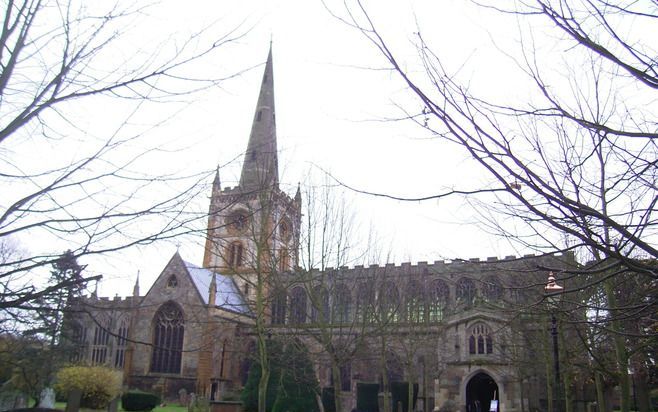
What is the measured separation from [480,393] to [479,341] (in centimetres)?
430

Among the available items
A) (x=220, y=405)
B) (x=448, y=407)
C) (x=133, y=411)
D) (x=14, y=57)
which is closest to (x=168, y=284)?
(x=133, y=411)

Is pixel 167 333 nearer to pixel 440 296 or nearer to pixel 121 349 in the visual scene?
pixel 121 349

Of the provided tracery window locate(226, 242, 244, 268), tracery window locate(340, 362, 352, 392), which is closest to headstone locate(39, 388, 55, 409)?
tracery window locate(226, 242, 244, 268)

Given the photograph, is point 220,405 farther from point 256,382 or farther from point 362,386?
point 362,386

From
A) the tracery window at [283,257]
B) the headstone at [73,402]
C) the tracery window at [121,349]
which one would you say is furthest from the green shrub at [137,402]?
the headstone at [73,402]

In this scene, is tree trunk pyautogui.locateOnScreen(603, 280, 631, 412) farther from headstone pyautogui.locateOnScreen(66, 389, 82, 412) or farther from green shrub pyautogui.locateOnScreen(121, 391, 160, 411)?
green shrub pyautogui.locateOnScreen(121, 391, 160, 411)

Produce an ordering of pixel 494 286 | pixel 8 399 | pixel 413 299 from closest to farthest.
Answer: pixel 494 286, pixel 8 399, pixel 413 299

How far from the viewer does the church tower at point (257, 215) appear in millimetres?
4789

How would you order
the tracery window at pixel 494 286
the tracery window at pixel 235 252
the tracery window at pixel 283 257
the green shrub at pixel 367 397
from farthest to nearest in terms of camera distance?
the green shrub at pixel 367 397
the tracery window at pixel 283 257
the tracery window at pixel 235 252
the tracery window at pixel 494 286

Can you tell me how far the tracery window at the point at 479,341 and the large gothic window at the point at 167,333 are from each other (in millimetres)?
Result: 19249

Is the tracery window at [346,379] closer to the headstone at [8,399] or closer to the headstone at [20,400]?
the headstone at [20,400]

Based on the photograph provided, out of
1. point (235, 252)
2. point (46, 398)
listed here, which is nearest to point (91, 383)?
point (46, 398)

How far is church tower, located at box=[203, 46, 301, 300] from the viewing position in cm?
479

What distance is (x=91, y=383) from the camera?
25.0m
